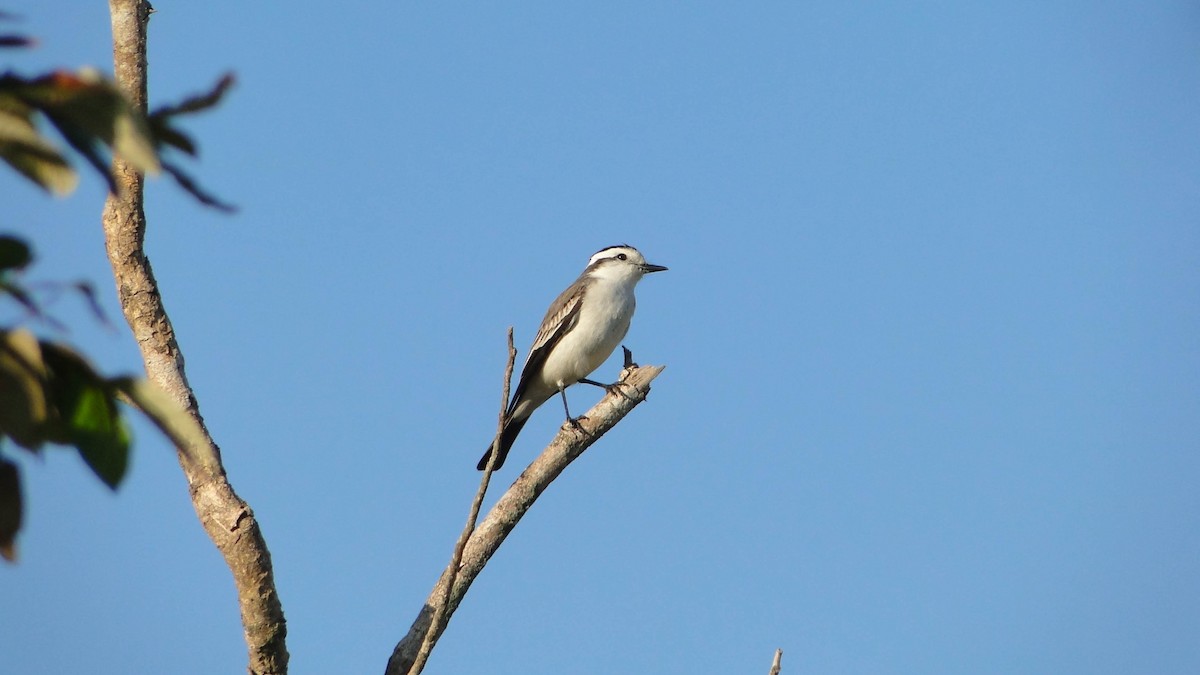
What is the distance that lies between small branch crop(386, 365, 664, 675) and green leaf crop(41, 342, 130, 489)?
13.6 feet

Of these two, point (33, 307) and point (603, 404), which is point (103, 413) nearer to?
point (33, 307)

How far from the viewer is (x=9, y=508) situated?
155 cm

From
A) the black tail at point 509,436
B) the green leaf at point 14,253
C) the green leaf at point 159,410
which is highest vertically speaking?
the black tail at point 509,436

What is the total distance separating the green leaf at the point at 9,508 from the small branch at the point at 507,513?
162 inches

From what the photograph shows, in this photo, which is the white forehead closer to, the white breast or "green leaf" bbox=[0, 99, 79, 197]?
the white breast

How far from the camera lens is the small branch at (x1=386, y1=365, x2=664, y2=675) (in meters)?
5.92

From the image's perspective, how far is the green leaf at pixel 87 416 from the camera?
5.03ft

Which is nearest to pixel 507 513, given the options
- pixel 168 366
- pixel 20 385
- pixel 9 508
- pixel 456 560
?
pixel 456 560

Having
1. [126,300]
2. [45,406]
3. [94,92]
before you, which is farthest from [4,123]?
[126,300]

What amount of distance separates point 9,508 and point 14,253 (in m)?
0.38

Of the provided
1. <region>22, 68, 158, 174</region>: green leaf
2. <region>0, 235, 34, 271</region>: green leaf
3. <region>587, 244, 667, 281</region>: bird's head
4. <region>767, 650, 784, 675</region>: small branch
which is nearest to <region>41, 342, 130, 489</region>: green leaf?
<region>0, 235, 34, 271</region>: green leaf

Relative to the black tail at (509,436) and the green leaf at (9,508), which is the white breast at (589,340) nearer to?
the black tail at (509,436)

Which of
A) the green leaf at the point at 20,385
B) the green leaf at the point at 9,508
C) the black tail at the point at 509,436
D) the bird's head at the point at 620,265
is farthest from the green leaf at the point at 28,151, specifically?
the bird's head at the point at 620,265

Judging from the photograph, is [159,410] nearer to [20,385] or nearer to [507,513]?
[20,385]
